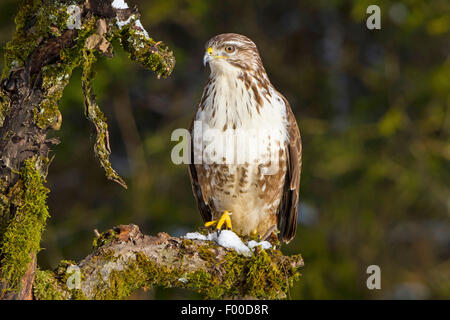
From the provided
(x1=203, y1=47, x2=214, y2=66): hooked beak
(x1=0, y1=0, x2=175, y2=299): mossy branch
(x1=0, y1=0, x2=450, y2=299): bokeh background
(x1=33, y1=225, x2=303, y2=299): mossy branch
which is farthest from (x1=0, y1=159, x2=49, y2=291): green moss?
(x1=0, y1=0, x2=450, y2=299): bokeh background

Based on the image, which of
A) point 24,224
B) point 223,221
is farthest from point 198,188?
point 24,224

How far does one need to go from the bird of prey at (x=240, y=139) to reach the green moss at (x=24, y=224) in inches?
71.7

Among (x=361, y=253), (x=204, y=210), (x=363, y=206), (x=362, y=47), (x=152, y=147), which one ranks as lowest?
(x=204, y=210)

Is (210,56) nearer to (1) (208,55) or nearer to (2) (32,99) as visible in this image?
(1) (208,55)

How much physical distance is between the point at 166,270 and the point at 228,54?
76.7 inches

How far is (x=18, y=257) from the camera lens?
Result: 3006mm

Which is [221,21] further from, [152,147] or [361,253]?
[361,253]

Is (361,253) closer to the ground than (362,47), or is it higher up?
closer to the ground

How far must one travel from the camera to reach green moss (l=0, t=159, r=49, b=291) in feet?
9.83

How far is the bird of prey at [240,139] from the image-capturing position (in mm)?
4664

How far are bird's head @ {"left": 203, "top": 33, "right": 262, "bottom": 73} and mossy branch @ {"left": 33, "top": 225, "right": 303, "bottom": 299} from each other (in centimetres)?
156

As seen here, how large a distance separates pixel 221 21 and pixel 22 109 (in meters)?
7.04

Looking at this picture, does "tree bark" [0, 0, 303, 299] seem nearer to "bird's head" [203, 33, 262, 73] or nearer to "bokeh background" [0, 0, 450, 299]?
"bird's head" [203, 33, 262, 73]

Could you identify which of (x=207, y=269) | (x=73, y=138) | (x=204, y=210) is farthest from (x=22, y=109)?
(x=73, y=138)
